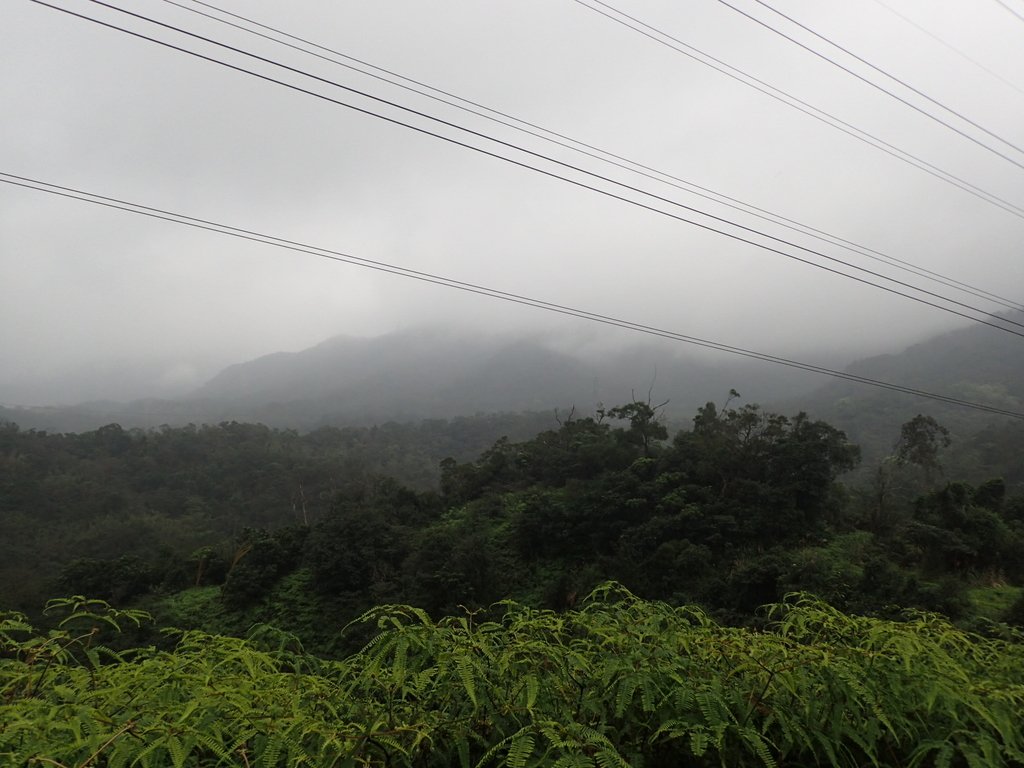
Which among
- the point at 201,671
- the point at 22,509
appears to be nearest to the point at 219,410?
the point at 22,509

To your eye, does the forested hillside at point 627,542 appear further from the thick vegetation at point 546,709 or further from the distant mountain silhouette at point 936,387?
the distant mountain silhouette at point 936,387

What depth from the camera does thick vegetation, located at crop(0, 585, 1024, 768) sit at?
1515 millimetres

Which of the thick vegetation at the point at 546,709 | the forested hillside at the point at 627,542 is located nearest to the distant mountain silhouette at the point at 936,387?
the forested hillside at the point at 627,542

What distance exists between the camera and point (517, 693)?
180 centimetres

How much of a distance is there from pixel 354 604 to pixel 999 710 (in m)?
18.3

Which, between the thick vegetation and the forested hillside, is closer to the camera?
the thick vegetation

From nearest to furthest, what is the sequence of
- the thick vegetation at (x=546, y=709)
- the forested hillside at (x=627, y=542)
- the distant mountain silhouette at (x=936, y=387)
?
the thick vegetation at (x=546, y=709) < the forested hillside at (x=627, y=542) < the distant mountain silhouette at (x=936, y=387)

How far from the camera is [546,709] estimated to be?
172 cm

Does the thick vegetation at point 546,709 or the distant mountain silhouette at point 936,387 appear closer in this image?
the thick vegetation at point 546,709

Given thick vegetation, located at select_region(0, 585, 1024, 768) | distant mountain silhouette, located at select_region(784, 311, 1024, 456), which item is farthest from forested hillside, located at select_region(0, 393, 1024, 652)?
distant mountain silhouette, located at select_region(784, 311, 1024, 456)

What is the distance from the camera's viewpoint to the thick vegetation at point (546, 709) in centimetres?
151

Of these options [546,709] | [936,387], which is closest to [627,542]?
[546,709]

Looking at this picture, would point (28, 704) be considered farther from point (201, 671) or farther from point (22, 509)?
point (22, 509)

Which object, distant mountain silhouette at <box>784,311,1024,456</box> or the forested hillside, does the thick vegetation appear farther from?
distant mountain silhouette at <box>784,311,1024,456</box>
